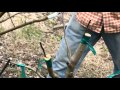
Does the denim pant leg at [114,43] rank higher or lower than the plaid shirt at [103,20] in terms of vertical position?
lower

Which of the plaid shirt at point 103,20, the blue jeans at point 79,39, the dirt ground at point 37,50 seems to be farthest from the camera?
the dirt ground at point 37,50

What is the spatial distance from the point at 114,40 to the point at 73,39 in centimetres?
34

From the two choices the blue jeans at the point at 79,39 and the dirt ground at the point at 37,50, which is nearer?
the blue jeans at the point at 79,39

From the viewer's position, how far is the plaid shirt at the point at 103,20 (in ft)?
8.38

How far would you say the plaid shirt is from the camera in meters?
2.55

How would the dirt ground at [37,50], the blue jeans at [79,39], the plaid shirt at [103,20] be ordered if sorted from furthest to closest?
the dirt ground at [37,50], the blue jeans at [79,39], the plaid shirt at [103,20]

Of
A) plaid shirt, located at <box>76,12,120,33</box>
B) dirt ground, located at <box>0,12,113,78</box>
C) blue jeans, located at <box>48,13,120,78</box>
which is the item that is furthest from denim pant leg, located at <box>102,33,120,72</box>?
dirt ground, located at <box>0,12,113,78</box>

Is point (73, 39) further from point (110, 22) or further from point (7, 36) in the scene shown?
point (7, 36)

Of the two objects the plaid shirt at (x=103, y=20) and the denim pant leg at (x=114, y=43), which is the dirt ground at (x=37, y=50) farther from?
the plaid shirt at (x=103, y=20)

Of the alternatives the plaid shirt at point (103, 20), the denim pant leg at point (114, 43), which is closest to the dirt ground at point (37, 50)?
the denim pant leg at point (114, 43)

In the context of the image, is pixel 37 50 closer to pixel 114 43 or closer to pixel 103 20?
pixel 114 43

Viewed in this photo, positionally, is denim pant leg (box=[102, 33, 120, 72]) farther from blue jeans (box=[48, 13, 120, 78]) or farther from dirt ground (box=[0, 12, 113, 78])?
dirt ground (box=[0, 12, 113, 78])

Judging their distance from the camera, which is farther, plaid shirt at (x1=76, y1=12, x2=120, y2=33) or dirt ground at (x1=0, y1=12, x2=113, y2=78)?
dirt ground at (x1=0, y1=12, x2=113, y2=78)

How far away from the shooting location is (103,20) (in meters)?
2.57
